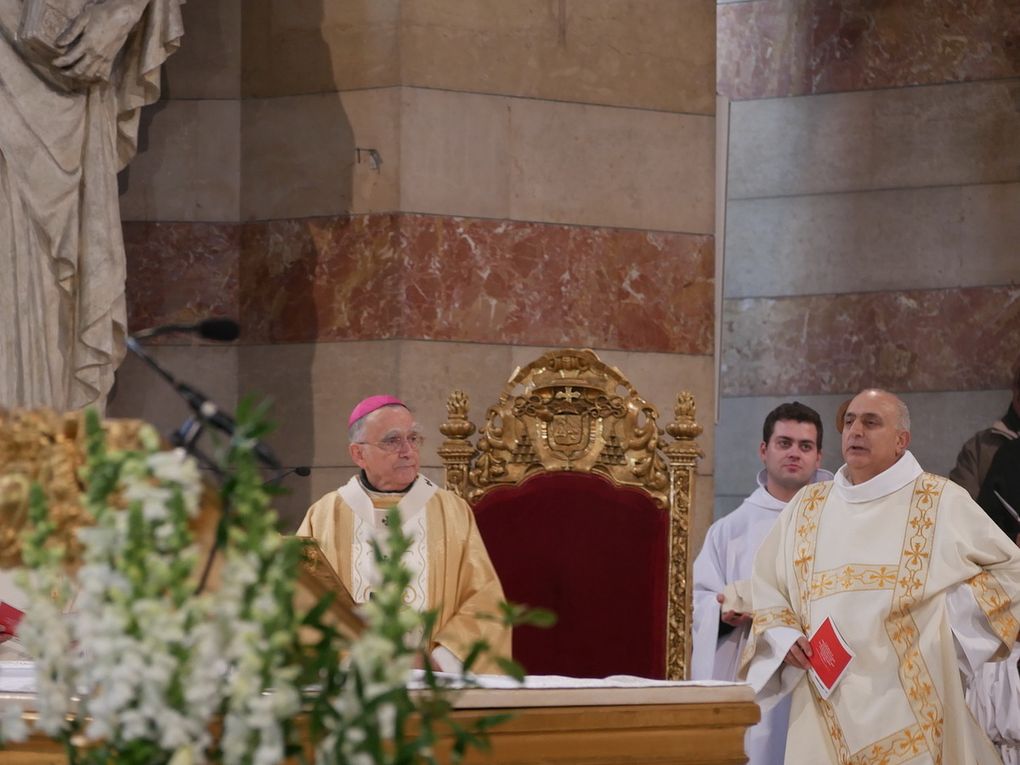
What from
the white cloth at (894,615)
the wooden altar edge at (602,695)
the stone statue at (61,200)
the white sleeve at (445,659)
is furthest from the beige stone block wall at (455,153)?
the wooden altar edge at (602,695)

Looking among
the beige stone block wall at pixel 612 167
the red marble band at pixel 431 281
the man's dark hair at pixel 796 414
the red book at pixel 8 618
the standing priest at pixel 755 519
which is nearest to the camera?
the red book at pixel 8 618

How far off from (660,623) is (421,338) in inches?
77.5

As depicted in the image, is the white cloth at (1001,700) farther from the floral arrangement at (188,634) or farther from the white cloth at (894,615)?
the floral arrangement at (188,634)

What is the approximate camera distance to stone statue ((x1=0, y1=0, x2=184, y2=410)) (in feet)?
17.9

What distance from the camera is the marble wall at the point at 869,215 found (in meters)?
7.66

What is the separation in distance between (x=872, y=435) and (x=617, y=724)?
109 inches

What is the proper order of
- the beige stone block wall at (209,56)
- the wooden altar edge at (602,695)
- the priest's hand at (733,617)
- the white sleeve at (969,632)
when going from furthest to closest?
1. the beige stone block wall at (209,56)
2. the priest's hand at (733,617)
3. the white sleeve at (969,632)
4. the wooden altar edge at (602,695)

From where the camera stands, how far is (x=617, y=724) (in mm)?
2621

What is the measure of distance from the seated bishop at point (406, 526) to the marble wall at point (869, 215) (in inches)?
121

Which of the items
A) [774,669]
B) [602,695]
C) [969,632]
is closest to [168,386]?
[774,669]

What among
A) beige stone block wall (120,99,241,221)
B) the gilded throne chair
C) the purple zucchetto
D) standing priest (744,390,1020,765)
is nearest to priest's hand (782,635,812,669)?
standing priest (744,390,1020,765)

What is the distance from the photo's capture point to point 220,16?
6887mm

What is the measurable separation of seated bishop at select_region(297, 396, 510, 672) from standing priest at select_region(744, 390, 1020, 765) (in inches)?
35.0

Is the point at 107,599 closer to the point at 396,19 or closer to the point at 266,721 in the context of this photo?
the point at 266,721
